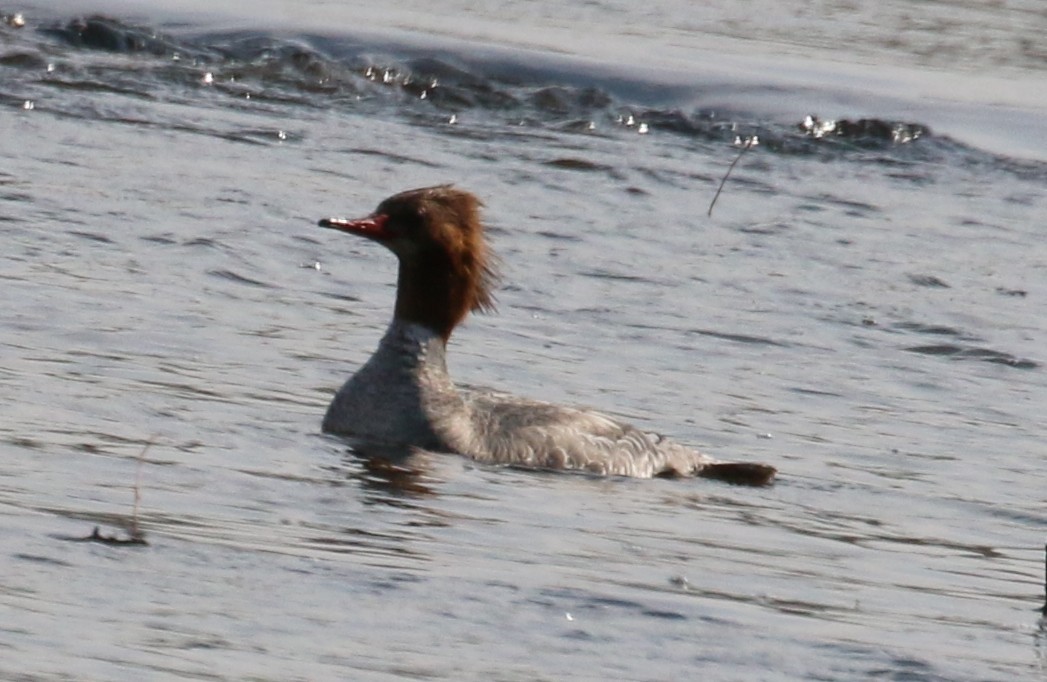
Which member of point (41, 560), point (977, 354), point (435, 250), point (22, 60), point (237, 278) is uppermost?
point (435, 250)

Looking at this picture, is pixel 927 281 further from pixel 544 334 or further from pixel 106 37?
pixel 106 37

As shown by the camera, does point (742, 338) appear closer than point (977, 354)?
Yes

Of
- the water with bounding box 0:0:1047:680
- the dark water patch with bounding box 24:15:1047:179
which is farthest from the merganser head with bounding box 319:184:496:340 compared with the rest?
the dark water patch with bounding box 24:15:1047:179

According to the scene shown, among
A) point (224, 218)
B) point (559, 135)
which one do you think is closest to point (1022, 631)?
point (224, 218)

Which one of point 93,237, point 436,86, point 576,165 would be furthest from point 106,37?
point 93,237

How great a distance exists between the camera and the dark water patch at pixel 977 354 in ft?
39.9

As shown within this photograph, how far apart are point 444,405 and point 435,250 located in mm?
773

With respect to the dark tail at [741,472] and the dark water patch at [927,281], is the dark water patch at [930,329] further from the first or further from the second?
the dark tail at [741,472]

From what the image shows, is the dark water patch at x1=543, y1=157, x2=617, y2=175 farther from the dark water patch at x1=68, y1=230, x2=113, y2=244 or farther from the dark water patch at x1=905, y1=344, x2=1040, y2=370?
the dark water patch at x1=68, y1=230, x2=113, y2=244

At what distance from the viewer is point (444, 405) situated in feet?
31.5

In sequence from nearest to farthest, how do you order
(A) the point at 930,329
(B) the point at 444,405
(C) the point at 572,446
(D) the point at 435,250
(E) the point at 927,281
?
(C) the point at 572,446 → (B) the point at 444,405 → (D) the point at 435,250 → (A) the point at 930,329 → (E) the point at 927,281

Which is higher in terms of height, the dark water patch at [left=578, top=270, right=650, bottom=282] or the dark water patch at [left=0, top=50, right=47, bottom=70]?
the dark water patch at [left=0, top=50, right=47, bottom=70]

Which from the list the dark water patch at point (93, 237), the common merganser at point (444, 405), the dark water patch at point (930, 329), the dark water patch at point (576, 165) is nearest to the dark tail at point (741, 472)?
the common merganser at point (444, 405)

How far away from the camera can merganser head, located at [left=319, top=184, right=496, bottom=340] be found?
32.5 feet
